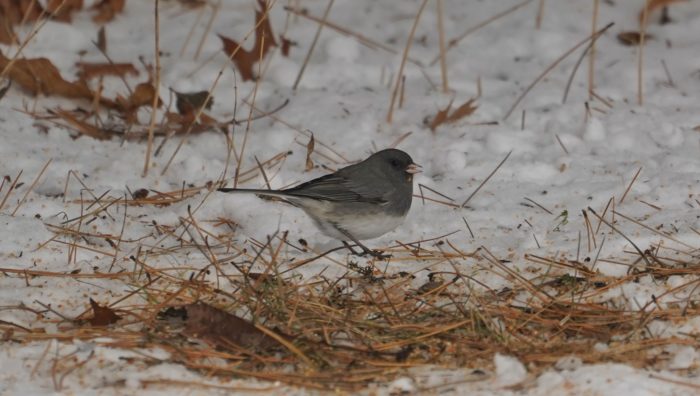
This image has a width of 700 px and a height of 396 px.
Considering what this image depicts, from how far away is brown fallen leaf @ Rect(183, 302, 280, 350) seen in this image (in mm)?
2887

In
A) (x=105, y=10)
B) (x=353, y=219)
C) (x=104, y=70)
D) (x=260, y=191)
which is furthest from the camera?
(x=105, y=10)

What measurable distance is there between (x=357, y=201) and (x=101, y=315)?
119 cm

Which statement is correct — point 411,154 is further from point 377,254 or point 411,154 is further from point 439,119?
point 377,254

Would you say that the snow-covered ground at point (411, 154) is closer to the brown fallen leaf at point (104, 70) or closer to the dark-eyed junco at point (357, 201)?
the brown fallen leaf at point (104, 70)

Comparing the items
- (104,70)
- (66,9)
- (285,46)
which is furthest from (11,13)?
(285,46)

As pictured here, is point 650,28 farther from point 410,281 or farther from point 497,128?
point 410,281

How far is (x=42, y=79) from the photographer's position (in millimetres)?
4801

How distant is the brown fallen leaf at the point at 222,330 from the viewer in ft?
9.47

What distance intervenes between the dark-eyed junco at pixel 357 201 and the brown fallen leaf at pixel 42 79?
1501mm

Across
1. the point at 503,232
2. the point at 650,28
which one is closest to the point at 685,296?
the point at 503,232

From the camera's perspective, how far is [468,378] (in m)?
2.77

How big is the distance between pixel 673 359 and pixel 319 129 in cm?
235

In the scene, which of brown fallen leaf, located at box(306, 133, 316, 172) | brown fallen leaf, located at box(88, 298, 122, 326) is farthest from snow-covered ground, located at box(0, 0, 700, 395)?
brown fallen leaf, located at box(88, 298, 122, 326)

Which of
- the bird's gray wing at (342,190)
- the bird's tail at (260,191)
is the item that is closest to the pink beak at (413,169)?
the bird's gray wing at (342,190)
